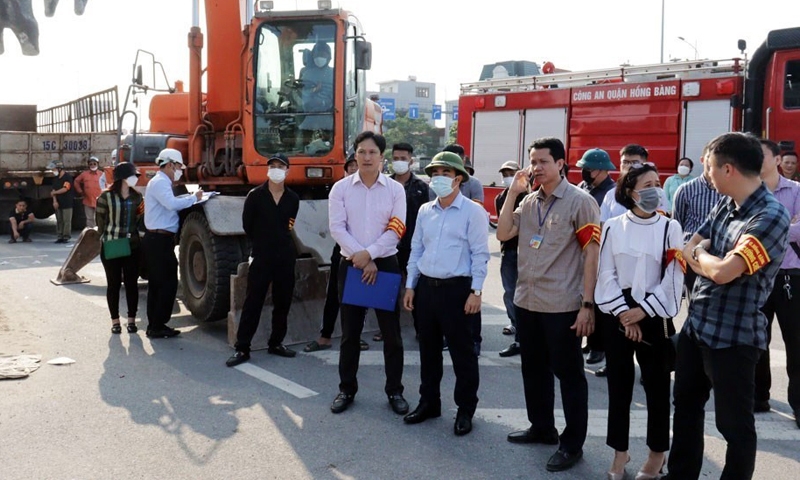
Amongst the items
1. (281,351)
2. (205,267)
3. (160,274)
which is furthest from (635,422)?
(160,274)

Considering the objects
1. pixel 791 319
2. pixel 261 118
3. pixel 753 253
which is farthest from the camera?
pixel 261 118

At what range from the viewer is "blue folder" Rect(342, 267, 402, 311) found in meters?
5.20

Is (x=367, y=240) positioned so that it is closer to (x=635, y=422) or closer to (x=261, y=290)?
(x=261, y=290)

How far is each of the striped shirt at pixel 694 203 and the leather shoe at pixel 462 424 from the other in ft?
6.06

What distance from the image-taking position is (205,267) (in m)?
7.64

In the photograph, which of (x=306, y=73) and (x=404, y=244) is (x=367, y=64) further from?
(x=404, y=244)

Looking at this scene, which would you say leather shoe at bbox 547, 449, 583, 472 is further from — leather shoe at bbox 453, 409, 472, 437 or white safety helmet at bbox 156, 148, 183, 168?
white safety helmet at bbox 156, 148, 183, 168

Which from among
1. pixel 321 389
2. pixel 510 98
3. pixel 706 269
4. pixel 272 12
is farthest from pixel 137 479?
pixel 510 98

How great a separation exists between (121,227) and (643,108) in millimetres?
9306

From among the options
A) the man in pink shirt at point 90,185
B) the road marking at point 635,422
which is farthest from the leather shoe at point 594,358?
the man in pink shirt at point 90,185

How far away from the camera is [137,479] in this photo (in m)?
4.04

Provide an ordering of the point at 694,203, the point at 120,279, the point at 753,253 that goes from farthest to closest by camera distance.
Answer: the point at 120,279 < the point at 694,203 < the point at 753,253

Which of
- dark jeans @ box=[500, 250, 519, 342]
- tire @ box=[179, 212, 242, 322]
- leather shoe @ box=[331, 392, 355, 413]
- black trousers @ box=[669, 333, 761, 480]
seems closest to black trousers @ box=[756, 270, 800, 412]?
black trousers @ box=[669, 333, 761, 480]

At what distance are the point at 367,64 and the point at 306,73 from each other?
0.66m
